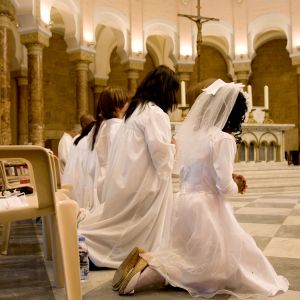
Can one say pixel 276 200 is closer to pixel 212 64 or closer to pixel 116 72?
pixel 116 72

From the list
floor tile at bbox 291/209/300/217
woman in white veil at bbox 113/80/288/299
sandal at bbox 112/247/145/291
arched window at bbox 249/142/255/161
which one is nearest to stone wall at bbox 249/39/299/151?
arched window at bbox 249/142/255/161

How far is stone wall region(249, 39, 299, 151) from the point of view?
19.5 m

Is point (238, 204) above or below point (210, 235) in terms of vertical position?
below

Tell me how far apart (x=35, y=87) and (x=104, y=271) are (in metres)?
9.32

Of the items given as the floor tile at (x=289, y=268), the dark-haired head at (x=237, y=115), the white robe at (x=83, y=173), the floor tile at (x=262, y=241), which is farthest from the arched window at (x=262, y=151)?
the dark-haired head at (x=237, y=115)

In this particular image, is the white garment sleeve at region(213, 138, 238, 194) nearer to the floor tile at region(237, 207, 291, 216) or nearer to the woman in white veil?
the woman in white veil

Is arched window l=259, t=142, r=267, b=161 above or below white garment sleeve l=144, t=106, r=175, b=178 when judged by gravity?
below

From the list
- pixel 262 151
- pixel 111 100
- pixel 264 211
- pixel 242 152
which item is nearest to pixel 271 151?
pixel 262 151

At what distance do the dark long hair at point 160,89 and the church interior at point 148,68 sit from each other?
132 centimetres

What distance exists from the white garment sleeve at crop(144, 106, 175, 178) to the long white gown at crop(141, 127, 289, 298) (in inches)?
20.5

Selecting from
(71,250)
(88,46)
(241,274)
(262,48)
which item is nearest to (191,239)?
(241,274)

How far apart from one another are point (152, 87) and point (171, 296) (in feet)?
5.13

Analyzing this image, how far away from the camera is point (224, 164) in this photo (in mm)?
2688

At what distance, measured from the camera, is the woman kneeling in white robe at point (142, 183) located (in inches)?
134
